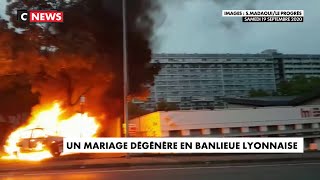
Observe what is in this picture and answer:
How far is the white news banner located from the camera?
1507 centimetres

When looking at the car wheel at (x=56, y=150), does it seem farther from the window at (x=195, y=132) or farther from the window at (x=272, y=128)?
the window at (x=272, y=128)

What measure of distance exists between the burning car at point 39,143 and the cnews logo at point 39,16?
675cm

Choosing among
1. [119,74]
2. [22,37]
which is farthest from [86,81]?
[22,37]

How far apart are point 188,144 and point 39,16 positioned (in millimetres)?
14142

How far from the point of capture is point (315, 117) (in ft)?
92.7

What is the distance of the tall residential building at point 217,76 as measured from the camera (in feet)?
219

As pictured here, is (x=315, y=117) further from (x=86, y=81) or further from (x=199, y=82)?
(x=199, y=82)

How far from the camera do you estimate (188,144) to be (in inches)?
616

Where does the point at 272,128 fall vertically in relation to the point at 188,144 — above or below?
above

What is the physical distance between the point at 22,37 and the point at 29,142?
250 inches

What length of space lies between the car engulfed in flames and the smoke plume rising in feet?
2.54

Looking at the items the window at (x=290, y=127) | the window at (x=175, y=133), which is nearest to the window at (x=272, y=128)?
the window at (x=290, y=127)

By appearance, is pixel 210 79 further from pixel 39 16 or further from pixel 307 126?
pixel 39 16

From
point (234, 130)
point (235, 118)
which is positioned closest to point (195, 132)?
point (234, 130)
